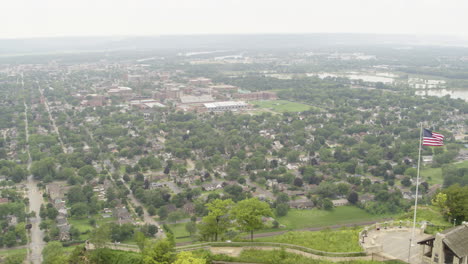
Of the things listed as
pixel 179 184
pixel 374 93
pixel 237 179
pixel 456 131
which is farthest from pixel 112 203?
pixel 374 93

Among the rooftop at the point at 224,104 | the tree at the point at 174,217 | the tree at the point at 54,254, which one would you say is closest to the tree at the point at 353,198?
the tree at the point at 174,217

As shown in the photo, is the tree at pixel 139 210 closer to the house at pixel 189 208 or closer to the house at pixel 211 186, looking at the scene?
the house at pixel 189 208

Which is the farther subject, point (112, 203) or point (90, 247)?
point (112, 203)

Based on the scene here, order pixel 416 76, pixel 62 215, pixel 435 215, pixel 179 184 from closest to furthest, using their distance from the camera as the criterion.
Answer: pixel 435 215
pixel 62 215
pixel 179 184
pixel 416 76

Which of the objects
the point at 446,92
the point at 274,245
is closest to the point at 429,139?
the point at 274,245

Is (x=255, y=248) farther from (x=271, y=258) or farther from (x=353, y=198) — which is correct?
(x=353, y=198)

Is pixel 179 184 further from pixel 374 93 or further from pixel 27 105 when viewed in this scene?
pixel 374 93
